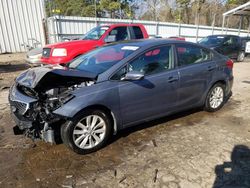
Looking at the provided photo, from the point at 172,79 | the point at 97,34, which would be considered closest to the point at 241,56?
the point at 97,34

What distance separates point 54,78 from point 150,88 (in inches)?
59.6

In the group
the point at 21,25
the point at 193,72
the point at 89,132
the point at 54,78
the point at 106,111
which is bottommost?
the point at 89,132

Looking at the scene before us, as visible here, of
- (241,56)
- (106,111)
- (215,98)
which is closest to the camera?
(106,111)

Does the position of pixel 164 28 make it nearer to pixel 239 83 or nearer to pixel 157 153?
pixel 239 83

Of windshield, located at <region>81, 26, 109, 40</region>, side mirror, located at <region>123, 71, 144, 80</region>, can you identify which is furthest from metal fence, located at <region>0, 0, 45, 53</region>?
side mirror, located at <region>123, 71, 144, 80</region>

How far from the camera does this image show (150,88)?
13.1 feet

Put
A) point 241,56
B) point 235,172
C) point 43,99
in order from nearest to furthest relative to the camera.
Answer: point 235,172 < point 43,99 < point 241,56

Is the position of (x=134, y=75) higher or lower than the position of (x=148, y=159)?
higher

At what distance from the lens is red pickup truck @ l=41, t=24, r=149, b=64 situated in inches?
290

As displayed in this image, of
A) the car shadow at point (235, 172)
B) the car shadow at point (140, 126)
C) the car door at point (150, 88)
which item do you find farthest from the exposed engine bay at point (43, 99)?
the car shadow at point (235, 172)

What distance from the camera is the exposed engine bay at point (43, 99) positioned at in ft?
10.9

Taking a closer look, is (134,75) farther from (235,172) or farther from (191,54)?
(235,172)

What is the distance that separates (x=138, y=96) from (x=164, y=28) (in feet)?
57.5

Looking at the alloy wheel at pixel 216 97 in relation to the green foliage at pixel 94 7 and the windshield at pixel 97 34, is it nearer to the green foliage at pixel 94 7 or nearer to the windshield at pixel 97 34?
the windshield at pixel 97 34
